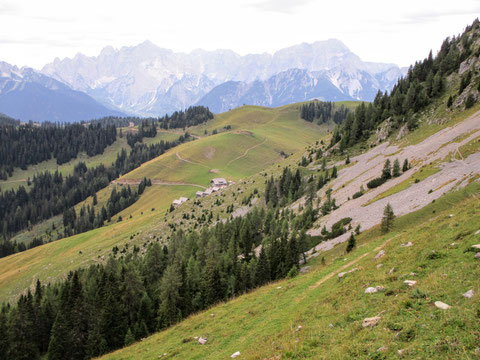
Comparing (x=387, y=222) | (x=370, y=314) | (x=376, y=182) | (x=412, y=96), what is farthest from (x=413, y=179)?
(x=412, y=96)

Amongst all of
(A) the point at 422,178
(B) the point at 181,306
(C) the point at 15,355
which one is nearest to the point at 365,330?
(B) the point at 181,306

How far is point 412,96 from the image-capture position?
354 ft

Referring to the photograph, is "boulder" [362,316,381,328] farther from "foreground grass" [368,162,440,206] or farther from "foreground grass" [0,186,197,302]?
"foreground grass" [0,186,197,302]

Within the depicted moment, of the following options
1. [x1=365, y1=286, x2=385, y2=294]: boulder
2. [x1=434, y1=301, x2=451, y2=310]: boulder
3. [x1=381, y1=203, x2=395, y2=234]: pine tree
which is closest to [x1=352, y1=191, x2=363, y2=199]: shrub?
[x1=381, y1=203, x2=395, y2=234]: pine tree

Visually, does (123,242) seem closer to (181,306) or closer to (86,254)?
(86,254)

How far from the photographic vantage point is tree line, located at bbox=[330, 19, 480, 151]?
106 metres

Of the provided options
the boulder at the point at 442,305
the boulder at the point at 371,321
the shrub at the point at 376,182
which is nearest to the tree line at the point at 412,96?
the shrub at the point at 376,182

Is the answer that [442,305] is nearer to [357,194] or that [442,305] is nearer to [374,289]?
[374,289]

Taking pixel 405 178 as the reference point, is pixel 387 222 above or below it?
below

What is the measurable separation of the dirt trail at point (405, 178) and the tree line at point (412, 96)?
63.0ft

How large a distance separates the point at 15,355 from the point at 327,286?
64289mm

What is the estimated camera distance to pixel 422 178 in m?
60.3

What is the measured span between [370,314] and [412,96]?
112 metres

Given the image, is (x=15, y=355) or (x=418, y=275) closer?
(x=418, y=275)
